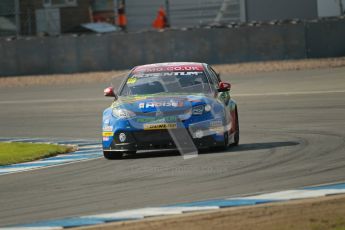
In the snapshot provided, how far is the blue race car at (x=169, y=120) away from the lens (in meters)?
13.6

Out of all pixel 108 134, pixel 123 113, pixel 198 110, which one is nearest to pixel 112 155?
pixel 108 134

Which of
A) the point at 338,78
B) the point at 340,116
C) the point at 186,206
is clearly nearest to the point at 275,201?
the point at 186,206

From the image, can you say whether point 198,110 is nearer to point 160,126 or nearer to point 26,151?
point 160,126

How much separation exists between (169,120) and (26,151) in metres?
3.51

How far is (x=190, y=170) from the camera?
39.3 ft

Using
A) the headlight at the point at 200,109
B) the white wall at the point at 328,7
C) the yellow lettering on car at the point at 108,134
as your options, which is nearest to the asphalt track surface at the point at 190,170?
the yellow lettering on car at the point at 108,134

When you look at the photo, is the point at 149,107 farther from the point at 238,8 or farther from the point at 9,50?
the point at 238,8

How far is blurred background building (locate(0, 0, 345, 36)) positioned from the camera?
1545 inches

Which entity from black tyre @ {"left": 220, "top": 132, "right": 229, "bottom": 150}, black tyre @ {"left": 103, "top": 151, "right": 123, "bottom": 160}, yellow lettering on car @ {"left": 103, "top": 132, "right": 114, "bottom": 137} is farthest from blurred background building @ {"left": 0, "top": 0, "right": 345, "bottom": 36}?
black tyre @ {"left": 220, "top": 132, "right": 229, "bottom": 150}

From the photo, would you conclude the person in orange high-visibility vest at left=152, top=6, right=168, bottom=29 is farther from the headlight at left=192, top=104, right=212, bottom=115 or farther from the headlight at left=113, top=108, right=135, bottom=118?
the headlight at left=192, top=104, right=212, bottom=115

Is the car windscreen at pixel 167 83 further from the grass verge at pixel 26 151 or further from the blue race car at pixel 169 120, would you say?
the grass verge at pixel 26 151

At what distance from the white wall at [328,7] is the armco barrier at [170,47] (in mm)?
7140

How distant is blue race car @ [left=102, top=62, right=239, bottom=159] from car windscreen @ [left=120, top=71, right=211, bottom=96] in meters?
0.01

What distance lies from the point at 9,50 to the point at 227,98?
20094 millimetres
